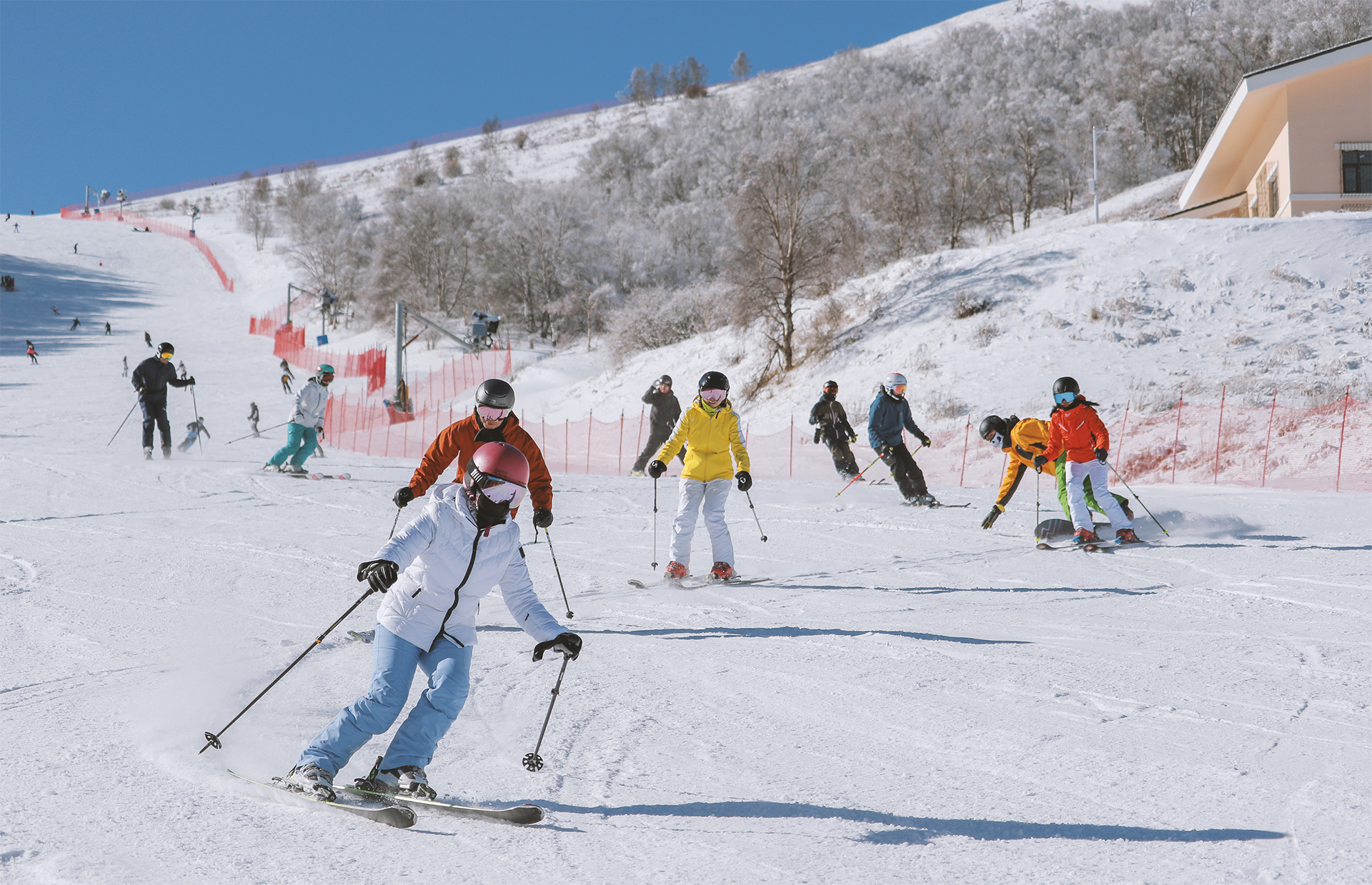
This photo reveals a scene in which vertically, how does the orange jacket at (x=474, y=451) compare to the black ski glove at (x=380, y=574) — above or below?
above

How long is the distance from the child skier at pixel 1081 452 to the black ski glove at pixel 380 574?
6956 mm

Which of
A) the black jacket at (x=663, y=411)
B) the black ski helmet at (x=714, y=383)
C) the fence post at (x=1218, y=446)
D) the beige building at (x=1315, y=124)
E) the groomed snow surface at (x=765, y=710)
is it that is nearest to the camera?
the groomed snow surface at (x=765, y=710)

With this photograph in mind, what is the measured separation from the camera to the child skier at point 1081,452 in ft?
28.2

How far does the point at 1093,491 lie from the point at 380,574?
7419 millimetres

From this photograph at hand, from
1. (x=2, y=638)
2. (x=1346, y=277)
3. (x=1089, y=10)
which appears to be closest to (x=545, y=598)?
(x=2, y=638)

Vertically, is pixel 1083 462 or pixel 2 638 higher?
pixel 1083 462

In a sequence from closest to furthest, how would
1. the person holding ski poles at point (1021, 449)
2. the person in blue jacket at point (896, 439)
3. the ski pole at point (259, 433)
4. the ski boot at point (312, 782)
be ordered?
the ski boot at point (312, 782)
the person holding ski poles at point (1021, 449)
the person in blue jacket at point (896, 439)
the ski pole at point (259, 433)

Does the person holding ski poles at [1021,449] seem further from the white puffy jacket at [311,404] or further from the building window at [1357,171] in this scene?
the building window at [1357,171]

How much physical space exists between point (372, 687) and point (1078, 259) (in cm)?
2560

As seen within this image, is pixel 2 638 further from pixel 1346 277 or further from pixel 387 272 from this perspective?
pixel 387 272

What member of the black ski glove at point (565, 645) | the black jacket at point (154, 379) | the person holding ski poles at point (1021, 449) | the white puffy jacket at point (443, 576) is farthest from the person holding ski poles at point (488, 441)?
the black jacket at point (154, 379)

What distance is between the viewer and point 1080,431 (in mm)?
8594

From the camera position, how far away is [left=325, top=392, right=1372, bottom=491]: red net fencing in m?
14.6

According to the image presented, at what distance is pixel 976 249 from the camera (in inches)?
1147
